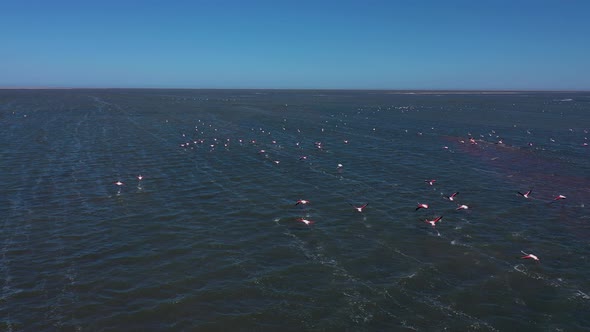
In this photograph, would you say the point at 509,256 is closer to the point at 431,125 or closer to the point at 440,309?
the point at 440,309

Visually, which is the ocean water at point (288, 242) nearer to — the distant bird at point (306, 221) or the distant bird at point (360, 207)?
the distant bird at point (306, 221)

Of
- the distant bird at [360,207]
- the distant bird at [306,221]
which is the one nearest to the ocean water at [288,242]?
the distant bird at [306,221]

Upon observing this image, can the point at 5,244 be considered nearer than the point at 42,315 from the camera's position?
No

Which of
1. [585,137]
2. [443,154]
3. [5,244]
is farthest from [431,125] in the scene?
[5,244]

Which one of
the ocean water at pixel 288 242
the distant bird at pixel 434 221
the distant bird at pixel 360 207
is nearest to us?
the ocean water at pixel 288 242

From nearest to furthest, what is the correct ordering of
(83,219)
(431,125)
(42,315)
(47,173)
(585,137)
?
(42,315) < (83,219) < (47,173) < (585,137) < (431,125)

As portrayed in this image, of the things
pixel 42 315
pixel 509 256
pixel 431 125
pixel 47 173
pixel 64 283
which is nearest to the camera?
pixel 42 315

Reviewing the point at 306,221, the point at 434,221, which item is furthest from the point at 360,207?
the point at 434,221

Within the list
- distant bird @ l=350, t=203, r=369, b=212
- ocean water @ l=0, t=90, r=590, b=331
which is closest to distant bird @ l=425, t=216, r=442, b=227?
ocean water @ l=0, t=90, r=590, b=331
